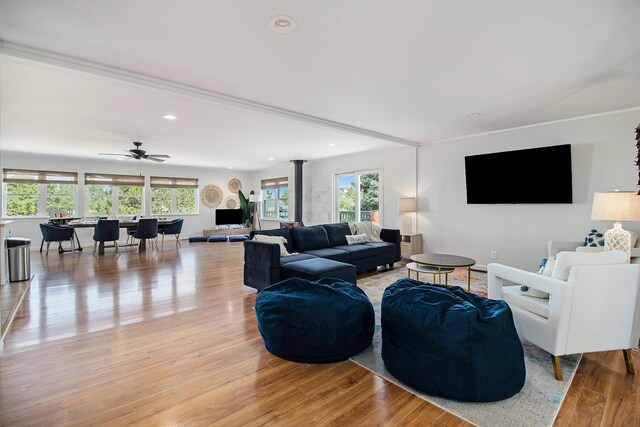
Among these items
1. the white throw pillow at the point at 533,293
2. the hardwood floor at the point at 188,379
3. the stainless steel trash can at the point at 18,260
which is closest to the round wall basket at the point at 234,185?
the stainless steel trash can at the point at 18,260

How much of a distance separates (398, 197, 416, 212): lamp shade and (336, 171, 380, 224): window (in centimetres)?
97

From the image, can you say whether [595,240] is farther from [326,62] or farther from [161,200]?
[161,200]

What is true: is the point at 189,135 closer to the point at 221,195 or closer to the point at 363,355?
the point at 363,355

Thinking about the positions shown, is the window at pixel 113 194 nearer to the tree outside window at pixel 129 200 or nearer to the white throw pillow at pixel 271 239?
the tree outside window at pixel 129 200

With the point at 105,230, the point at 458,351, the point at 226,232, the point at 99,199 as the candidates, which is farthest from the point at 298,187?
the point at 458,351

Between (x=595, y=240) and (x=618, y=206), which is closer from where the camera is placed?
(x=618, y=206)

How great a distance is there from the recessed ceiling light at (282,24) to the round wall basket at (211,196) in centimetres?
900

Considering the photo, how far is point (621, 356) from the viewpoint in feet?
7.57

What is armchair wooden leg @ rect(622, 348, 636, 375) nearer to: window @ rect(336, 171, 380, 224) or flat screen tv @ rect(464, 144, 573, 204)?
flat screen tv @ rect(464, 144, 573, 204)

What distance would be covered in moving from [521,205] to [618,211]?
1.95 m

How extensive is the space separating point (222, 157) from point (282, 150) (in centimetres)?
196

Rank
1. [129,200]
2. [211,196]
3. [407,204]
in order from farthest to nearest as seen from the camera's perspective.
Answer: [211,196] → [129,200] → [407,204]

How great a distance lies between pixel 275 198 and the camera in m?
10.3

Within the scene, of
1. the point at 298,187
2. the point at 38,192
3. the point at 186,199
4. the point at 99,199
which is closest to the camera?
the point at 38,192
